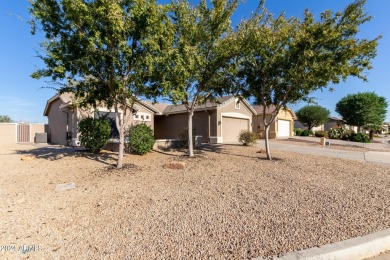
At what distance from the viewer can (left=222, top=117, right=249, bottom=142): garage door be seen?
2075 cm

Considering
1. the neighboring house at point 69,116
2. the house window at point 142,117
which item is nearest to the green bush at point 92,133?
the neighboring house at point 69,116

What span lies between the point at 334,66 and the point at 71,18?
10.1 meters

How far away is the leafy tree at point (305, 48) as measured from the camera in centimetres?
900

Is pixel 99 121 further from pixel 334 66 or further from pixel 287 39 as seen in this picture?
pixel 334 66

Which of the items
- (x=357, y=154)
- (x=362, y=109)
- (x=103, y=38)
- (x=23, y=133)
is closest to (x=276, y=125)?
(x=357, y=154)

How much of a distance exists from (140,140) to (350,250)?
9.52 meters

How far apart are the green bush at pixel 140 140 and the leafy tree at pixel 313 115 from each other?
120 ft

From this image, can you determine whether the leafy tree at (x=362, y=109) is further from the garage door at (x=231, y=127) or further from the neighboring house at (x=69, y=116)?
the neighboring house at (x=69, y=116)

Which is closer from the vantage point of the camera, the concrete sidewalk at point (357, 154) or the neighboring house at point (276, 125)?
the concrete sidewalk at point (357, 154)

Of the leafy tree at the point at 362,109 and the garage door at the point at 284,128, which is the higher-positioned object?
the leafy tree at the point at 362,109

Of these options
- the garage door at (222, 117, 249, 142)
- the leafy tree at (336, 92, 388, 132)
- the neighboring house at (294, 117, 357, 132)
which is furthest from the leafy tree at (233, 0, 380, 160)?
the neighboring house at (294, 117, 357, 132)

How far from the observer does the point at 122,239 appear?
11.0 ft

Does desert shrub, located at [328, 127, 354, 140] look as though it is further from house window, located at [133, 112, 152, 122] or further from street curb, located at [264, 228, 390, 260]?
street curb, located at [264, 228, 390, 260]

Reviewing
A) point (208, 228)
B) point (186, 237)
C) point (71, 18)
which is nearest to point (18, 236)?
point (186, 237)
